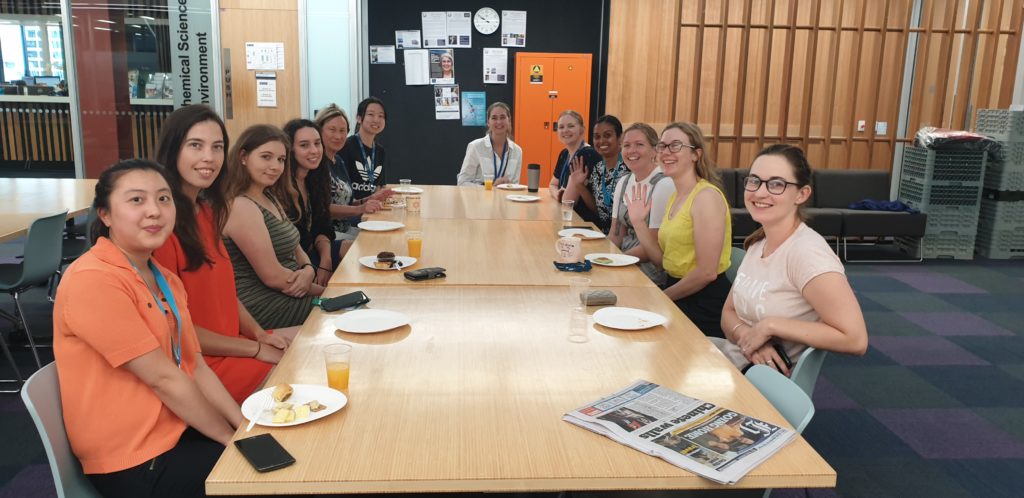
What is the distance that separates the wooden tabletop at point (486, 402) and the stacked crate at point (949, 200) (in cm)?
587

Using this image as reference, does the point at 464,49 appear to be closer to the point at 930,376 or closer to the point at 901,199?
the point at 901,199

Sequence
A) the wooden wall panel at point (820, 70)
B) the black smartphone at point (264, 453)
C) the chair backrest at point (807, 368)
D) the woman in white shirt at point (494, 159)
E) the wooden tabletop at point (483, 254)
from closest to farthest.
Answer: the black smartphone at point (264, 453)
the chair backrest at point (807, 368)
the wooden tabletop at point (483, 254)
the woman in white shirt at point (494, 159)
the wooden wall panel at point (820, 70)

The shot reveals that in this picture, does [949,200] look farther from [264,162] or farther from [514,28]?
[264,162]

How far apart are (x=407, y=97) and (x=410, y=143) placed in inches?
21.3

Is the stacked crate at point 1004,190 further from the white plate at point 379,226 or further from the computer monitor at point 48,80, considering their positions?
the computer monitor at point 48,80

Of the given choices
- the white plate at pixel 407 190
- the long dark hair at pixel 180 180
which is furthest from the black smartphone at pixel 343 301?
the white plate at pixel 407 190

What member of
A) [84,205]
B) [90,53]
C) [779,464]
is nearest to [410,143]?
[90,53]

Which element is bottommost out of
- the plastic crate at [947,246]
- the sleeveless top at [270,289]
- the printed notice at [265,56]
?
the plastic crate at [947,246]

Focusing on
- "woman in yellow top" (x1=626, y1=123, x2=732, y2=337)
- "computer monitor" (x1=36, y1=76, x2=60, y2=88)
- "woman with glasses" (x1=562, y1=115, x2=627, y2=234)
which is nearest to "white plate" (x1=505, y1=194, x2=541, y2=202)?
"woman with glasses" (x1=562, y1=115, x2=627, y2=234)

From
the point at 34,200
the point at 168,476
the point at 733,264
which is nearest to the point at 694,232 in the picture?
the point at 733,264

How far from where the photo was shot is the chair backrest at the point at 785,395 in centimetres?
168

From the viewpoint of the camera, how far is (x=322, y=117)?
4.73 metres

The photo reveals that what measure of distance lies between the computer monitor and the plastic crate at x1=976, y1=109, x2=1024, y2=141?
418 inches

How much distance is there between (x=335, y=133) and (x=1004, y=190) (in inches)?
247
